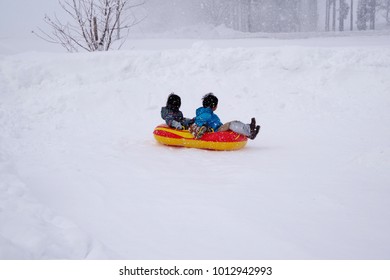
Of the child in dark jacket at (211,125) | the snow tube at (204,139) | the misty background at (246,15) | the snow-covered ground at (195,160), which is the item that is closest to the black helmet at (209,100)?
the child in dark jacket at (211,125)

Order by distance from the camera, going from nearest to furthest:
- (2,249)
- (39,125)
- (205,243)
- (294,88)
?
(2,249), (205,243), (39,125), (294,88)

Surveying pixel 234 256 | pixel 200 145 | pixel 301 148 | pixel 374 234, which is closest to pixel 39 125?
pixel 200 145

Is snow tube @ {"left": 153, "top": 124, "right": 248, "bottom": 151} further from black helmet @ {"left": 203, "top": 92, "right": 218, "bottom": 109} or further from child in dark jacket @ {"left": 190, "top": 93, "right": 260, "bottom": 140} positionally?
black helmet @ {"left": 203, "top": 92, "right": 218, "bottom": 109}

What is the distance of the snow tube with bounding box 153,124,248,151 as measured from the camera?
647 centimetres

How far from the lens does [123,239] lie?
319 cm

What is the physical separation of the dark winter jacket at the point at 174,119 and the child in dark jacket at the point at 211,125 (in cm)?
36

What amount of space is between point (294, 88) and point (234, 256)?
786cm

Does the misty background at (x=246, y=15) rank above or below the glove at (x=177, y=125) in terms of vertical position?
above

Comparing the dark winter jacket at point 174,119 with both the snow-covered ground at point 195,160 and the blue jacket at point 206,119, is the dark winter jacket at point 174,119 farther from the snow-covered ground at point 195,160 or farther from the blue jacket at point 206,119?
the snow-covered ground at point 195,160

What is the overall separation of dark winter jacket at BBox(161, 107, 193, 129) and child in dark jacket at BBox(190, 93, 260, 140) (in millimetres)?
360

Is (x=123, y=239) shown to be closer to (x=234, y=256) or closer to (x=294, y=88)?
(x=234, y=256)

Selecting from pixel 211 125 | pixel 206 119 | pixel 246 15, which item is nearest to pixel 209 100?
pixel 206 119

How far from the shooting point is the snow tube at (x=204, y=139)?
6.47 meters

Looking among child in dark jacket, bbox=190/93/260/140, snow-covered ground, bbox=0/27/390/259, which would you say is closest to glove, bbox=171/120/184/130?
child in dark jacket, bbox=190/93/260/140
